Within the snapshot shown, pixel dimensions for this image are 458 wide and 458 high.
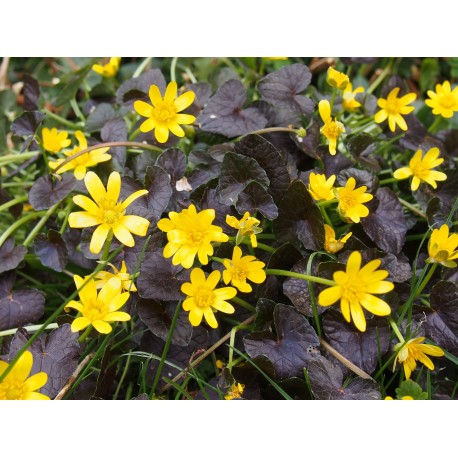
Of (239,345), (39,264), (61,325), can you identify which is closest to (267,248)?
(239,345)

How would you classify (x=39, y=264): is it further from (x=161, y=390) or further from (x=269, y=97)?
(x=269, y=97)

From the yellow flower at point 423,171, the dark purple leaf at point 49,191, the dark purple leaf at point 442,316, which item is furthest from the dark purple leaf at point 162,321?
the yellow flower at point 423,171

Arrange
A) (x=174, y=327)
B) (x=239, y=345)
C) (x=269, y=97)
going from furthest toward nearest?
(x=269, y=97) → (x=239, y=345) → (x=174, y=327)

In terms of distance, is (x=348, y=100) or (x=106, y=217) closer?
(x=106, y=217)

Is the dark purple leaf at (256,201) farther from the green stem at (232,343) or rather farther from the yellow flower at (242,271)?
the green stem at (232,343)

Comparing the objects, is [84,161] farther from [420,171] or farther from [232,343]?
[420,171]

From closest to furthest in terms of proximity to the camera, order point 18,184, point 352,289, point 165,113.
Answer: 1. point 352,289
2. point 165,113
3. point 18,184

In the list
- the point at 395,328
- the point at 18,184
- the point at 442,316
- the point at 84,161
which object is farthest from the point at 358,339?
the point at 18,184

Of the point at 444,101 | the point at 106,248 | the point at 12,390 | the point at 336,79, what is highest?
the point at 336,79
